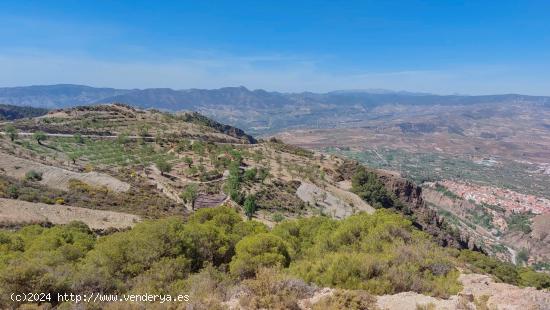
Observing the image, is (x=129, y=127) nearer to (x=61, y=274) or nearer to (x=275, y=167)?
(x=275, y=167)

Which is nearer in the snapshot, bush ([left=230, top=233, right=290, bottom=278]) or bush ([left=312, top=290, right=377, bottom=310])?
bush ([left=312, top=290, right=377, bottom=310])

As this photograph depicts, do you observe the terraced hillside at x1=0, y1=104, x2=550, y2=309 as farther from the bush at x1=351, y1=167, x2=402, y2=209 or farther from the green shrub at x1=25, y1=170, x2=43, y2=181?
the bush at x1=351, y1=167, x2=402, y2=209

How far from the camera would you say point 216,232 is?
19.3 meters

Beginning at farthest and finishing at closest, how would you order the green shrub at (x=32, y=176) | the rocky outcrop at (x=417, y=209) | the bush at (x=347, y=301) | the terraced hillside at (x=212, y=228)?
the rocky outcrop at (x=417, y=209) → the green shrub at (x=32, y=176) → the terraced hillside at (x=212, y=228) → the bush at (x=347, y=301)

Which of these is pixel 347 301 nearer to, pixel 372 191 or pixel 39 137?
pixel 372 191

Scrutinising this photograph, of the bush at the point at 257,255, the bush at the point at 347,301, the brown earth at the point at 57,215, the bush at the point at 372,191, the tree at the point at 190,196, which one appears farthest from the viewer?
the bush at the point at 372,191

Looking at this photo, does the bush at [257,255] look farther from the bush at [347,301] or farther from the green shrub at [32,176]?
the green shrub at [32,176]

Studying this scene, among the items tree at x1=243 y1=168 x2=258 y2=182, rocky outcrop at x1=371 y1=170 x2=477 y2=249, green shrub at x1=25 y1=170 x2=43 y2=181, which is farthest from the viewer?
rocky outcrop at x1=371 y1=170 x2=477 y2=249

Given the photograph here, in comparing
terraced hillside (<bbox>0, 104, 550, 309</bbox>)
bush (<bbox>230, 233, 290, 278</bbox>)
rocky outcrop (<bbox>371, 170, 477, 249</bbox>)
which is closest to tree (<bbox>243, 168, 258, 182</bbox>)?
terraced hillside (<bbox>0, 104, 550, 309</bbox>)

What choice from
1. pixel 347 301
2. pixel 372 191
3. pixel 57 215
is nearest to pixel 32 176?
pixel 57 215

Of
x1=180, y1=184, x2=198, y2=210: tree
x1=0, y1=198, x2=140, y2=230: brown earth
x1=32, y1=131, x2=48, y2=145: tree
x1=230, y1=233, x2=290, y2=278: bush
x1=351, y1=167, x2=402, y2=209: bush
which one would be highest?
x1=230, y1=233, x2=290, y2=278: bush

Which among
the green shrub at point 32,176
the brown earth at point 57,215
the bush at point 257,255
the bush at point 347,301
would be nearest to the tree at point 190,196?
the brown earth at point 57,215

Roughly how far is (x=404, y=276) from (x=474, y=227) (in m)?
106

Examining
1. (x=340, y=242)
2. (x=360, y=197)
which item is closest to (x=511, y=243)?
(x=360, y=197)
